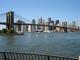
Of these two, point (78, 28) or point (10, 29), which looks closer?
point (10, 29)

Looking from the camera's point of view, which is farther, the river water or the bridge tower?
the bridge tower

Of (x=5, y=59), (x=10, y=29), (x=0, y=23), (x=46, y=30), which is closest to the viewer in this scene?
(x=5, y=59)

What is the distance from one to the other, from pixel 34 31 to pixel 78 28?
25129 mm

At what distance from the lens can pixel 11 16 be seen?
93938mm

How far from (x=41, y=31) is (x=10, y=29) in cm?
6030

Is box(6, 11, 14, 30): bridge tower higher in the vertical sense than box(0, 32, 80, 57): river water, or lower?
higher

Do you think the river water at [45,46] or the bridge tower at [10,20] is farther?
the bridge tower at [10,20]

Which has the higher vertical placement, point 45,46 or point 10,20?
point 10,20

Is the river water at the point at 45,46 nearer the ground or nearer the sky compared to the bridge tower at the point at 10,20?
nearer the ground

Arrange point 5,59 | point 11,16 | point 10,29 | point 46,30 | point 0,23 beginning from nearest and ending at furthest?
point 5,59
point 0,23
point 10,29
point 11,16
point 46,30

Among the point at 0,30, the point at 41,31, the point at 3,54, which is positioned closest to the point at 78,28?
the point at 41,31

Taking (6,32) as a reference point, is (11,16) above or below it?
above

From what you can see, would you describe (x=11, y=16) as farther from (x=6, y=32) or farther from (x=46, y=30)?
(x=46, y=30)

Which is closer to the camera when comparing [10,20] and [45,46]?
[45,46]
